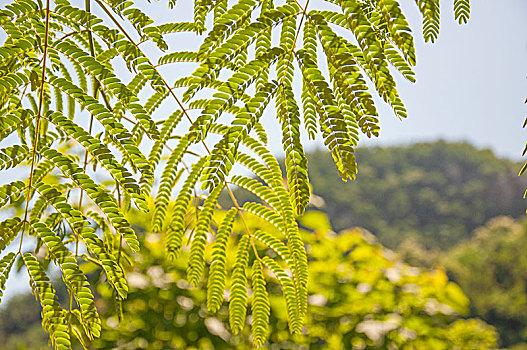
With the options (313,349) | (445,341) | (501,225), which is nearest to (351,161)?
(313,349)

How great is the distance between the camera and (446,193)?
33656 millimetres

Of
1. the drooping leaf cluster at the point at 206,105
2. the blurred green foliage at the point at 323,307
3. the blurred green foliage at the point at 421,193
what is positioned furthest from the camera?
the blurred green foliage at the point at 421,193

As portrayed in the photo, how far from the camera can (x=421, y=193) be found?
33.2 metres

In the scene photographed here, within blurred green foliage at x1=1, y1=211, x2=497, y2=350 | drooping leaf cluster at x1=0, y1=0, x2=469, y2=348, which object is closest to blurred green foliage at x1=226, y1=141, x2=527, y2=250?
blurred green foliage at x1=1, y1=211, x2=497, y2=350

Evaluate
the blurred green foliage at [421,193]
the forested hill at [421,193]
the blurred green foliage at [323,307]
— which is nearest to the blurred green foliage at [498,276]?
the blurred green foliage at [421,193]

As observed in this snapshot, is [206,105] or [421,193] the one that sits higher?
[206,105]

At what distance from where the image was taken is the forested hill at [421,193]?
31406 millimetres

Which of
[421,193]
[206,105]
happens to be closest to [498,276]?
[421,193]

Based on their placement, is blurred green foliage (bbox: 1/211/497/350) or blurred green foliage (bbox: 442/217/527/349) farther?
blurred green foliage (bbox: 442/217/527/349)

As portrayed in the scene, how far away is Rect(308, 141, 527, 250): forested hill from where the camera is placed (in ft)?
103

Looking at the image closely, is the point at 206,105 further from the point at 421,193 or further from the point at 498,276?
the point at 421,193

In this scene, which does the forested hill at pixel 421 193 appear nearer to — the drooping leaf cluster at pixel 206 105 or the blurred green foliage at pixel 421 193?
the blurred green foliage at pixel 421 193

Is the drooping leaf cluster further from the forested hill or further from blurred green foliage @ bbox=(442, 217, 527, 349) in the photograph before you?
the forested hill

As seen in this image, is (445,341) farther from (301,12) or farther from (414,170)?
(414,170)
